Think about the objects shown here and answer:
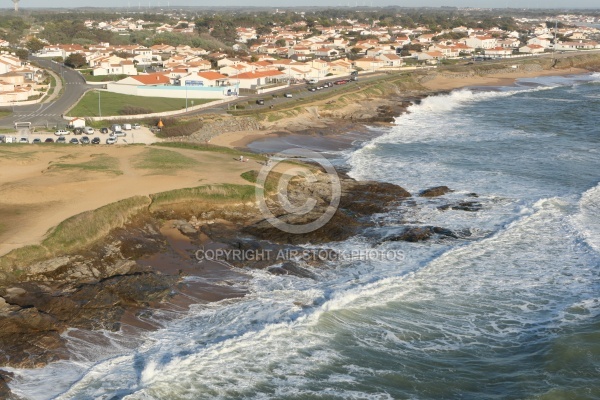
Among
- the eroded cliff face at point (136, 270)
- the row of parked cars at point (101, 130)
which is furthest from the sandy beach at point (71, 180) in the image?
the row of parked cars at point (101, 130)

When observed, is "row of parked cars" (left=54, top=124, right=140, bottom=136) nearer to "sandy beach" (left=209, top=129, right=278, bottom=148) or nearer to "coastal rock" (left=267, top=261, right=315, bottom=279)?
"sandy beach" (left=209, top=129, right=278, bottom=148)

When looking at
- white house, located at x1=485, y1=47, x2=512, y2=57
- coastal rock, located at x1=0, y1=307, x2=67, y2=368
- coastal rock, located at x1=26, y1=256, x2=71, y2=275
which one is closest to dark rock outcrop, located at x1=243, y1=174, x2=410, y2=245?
coastal rock, located at x1=26, y1=256, x2=71, y2=275

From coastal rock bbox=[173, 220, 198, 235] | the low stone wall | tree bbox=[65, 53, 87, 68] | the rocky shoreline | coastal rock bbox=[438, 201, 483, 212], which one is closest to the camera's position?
the rocky shoreline

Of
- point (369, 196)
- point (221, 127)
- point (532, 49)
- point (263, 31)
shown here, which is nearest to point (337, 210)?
point (369, 196)

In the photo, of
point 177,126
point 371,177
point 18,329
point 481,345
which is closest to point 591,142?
point 371,177

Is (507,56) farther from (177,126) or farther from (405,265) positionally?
(405,265)

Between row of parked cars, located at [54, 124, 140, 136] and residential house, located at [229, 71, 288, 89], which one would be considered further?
residential house, located at [229, 71, 288, 89]
